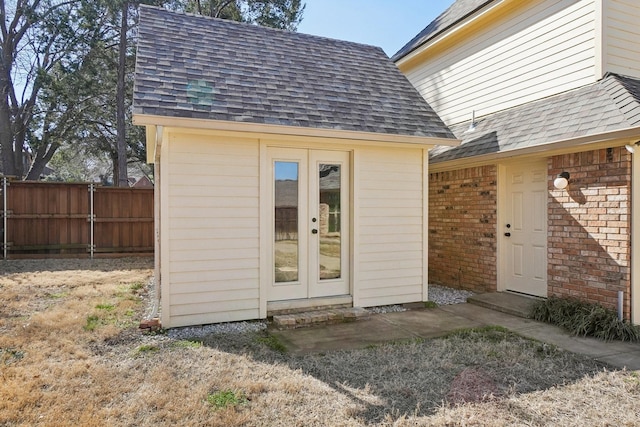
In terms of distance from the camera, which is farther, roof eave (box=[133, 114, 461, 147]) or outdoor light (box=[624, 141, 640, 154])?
outdoor light (box=[624, 141, 640, 154])

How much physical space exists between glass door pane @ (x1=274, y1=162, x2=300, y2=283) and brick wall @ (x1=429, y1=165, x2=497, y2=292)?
3.34 meters

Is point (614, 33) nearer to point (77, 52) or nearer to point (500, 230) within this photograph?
point (500, 230)

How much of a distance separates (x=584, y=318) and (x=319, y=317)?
318 centimetres

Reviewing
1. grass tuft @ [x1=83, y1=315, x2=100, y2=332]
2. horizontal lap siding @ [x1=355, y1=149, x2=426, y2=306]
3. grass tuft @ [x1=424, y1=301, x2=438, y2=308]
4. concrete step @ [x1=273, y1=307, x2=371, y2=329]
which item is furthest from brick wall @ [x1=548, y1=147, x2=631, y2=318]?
grass tuft @ [x1=83, y1=315, x2=100, y2=332]

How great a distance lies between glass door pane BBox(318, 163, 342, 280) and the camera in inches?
225

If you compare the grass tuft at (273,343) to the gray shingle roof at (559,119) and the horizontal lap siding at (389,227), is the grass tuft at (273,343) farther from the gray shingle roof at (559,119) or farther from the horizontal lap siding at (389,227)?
the gray shingle roof at (559,119)

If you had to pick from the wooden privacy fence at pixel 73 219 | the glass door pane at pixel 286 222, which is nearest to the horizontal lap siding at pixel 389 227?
the glass door pane at pixel 286 222

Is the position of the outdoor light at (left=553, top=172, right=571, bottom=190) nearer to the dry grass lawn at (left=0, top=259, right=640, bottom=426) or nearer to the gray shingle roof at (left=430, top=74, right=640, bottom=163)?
the gray shingle roof at (left=430, top=74, right=640, bottom=163)

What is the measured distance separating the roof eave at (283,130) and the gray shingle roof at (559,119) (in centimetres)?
93

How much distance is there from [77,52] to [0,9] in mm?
2751

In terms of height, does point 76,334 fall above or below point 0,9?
below

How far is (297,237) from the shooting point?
5570 mm

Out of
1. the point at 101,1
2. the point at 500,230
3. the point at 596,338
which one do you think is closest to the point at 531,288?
the point at 500,230

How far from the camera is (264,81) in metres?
5.78
